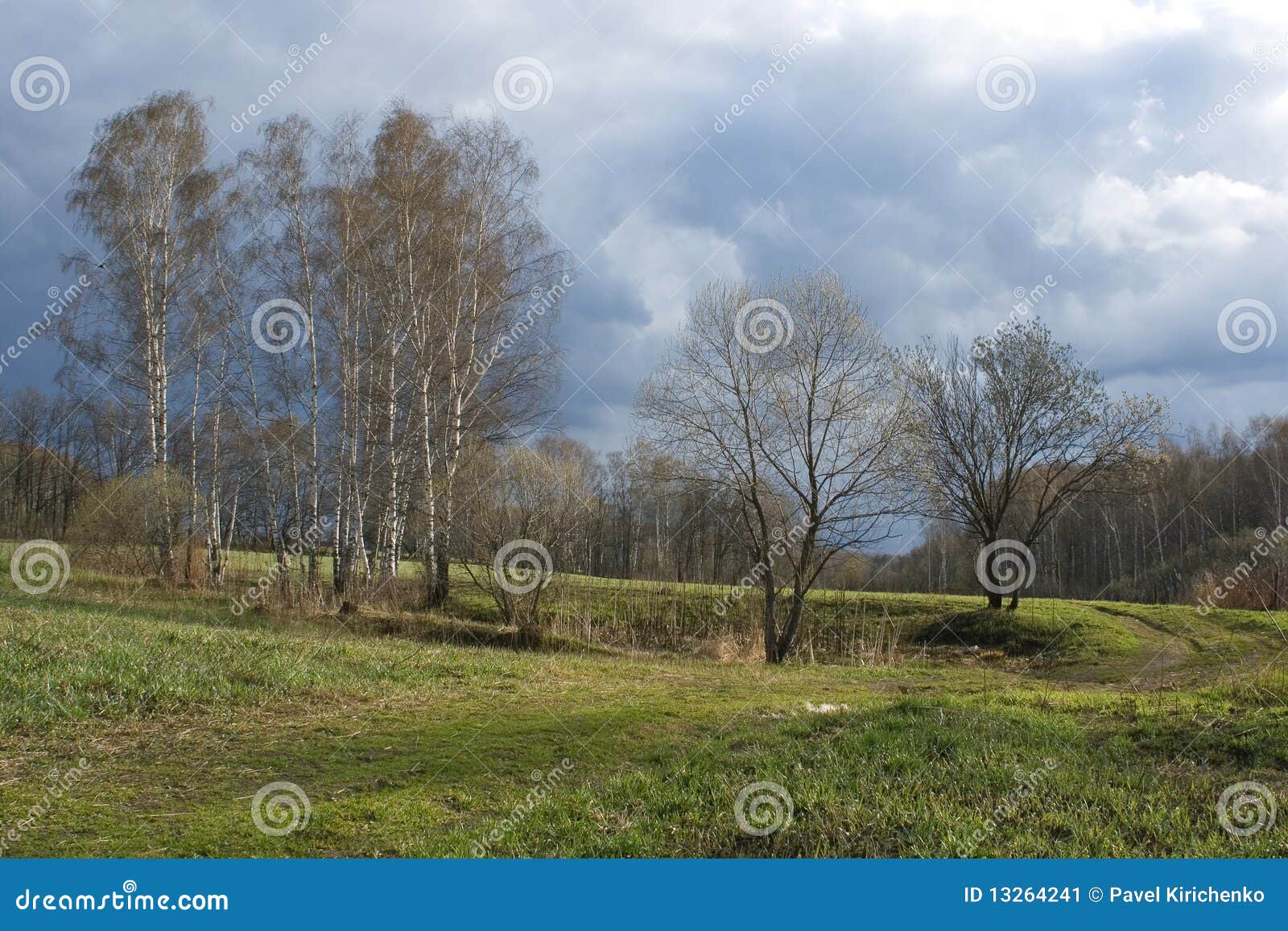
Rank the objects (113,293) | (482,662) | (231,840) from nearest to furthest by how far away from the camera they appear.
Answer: (231,840)
(482,662)
(113,293)

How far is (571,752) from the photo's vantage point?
8203 millimetres

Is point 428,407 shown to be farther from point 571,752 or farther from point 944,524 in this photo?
point 944,524

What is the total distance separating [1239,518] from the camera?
4781 cm

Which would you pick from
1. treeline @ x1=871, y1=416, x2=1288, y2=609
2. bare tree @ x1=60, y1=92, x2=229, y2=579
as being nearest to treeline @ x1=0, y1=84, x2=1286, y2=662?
bare tree @ x1=60, y1=92, x2=229, y2=579

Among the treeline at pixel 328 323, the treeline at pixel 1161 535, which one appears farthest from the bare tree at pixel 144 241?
the treeline at pixel 1161 535

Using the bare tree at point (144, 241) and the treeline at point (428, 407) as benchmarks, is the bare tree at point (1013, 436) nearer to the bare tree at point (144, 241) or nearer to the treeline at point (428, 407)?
the treeline at point (428, 407)

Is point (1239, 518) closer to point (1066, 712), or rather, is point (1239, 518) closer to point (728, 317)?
point (728, 317)

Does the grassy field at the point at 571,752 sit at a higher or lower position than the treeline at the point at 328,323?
lower

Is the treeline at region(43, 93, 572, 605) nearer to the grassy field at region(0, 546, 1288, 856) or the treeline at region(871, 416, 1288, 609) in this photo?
the grassy field at region(0, 546, 1288, 856)

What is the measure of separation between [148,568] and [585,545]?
10.6 m

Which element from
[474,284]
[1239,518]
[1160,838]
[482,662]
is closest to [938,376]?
[474,284]

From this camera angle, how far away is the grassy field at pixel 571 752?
520 centimetres

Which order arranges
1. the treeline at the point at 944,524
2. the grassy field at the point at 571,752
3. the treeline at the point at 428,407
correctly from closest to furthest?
the grassy field at the point at 571,752 → the treeline at the point at 428,407 → the treeline at the point at 944,524

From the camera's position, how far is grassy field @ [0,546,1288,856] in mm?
5195
